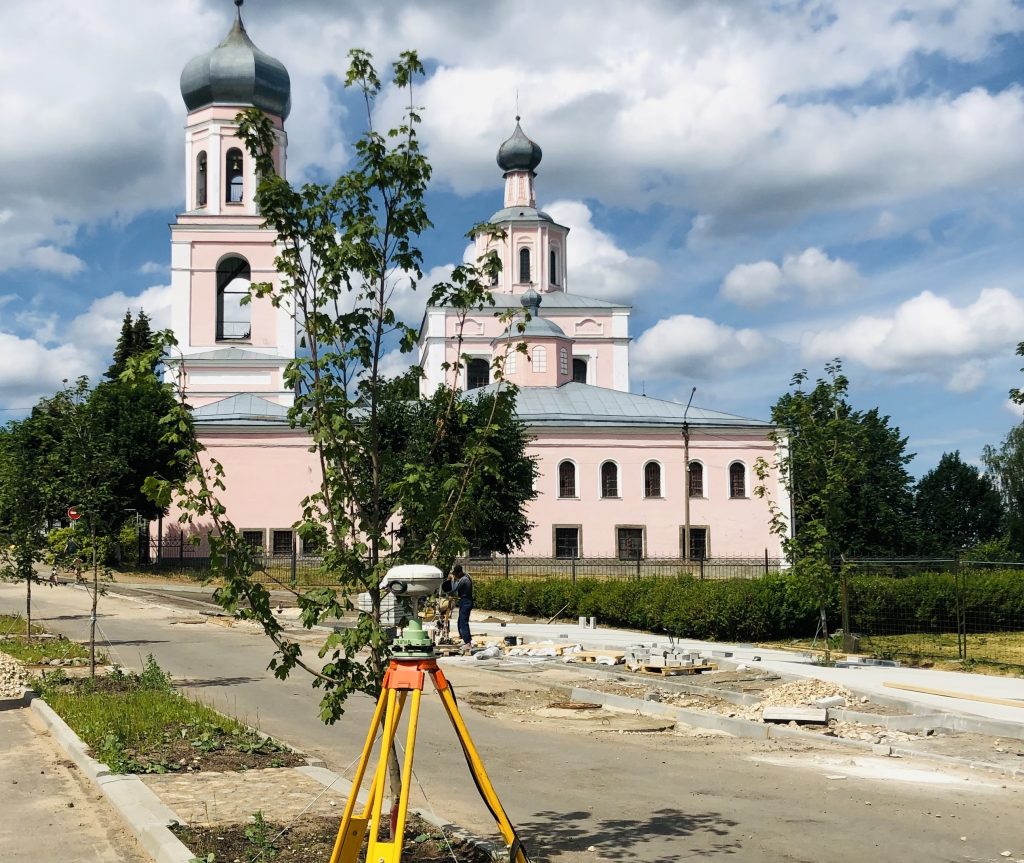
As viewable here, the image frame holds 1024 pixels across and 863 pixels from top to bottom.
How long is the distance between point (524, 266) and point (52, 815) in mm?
52155

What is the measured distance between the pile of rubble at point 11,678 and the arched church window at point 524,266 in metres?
44.8

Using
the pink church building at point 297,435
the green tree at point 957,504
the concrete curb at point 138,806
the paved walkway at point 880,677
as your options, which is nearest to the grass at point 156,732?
the concrete curb at point 138,806

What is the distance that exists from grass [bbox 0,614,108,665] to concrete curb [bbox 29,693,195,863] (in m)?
7.05

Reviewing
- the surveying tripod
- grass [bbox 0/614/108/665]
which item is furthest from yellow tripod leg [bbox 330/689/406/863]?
grass [bbox 0/614/108/665]

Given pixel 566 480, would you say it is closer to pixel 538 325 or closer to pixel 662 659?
pixel 538 325

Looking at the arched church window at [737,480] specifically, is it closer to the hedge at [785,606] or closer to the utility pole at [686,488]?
the utility pole at [686,488]

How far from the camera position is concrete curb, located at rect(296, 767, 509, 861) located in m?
6.05

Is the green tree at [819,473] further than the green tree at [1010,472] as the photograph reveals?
No

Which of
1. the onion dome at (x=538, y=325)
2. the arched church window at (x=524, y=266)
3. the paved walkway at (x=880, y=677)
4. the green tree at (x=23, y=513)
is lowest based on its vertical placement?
the paved walkway at (x=880, y=677)

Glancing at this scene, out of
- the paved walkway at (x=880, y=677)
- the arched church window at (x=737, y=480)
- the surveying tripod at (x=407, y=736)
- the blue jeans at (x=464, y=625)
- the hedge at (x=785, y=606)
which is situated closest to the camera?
the surveying tripod at (x=407, y=736)

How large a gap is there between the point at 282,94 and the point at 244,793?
40.2 metres

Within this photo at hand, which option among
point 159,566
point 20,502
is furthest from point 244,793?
point 159,566

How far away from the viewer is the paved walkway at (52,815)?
6.38m

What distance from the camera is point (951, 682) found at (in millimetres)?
14406
